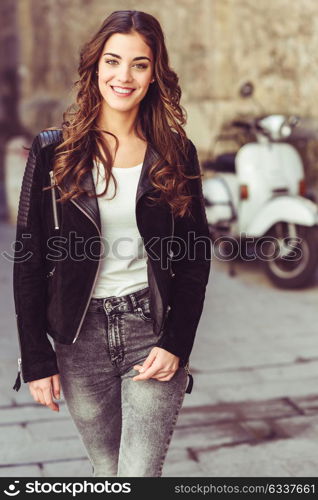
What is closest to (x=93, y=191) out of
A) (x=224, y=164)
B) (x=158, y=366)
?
(x=158, y=366)

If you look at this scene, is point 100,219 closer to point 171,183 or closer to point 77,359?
point 171,183

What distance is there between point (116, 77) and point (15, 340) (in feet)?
11.2

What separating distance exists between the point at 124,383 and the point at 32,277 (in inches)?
14.8

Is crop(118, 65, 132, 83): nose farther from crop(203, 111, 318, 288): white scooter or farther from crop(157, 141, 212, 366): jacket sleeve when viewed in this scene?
crop(203, 111, 318, 288): white scooter

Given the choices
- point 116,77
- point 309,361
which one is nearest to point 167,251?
point 116,77

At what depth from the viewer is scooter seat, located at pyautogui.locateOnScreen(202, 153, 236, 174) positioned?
7090 millimetres

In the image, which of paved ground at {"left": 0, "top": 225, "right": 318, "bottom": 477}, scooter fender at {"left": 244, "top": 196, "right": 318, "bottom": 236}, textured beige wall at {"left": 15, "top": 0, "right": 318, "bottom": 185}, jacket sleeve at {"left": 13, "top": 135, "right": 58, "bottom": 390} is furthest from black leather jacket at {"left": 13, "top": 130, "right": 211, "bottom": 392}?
textured beige wall at {"left": 15, "top": 0, "right": 318, "bottom": 185}

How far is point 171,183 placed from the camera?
225 centimetres

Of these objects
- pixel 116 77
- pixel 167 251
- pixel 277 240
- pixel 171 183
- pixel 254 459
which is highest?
pixel 116 77

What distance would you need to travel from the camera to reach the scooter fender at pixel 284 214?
632 centimetres

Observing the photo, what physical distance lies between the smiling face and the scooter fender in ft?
13.6

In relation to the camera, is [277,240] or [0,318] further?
[277,240]

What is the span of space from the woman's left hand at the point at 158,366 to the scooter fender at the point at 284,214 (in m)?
4.14

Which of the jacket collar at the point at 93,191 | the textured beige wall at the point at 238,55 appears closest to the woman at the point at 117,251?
the jacket collar at the point at 93,191
